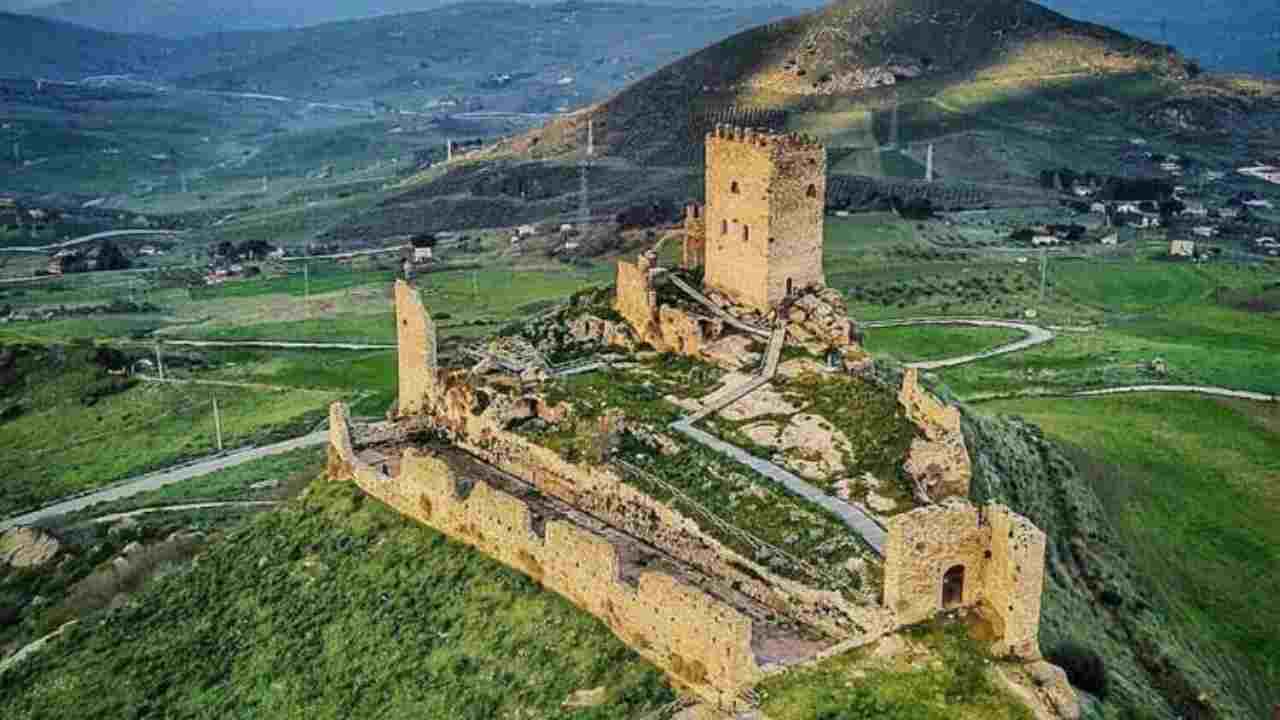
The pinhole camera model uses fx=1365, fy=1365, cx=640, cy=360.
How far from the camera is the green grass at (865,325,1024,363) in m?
83.1

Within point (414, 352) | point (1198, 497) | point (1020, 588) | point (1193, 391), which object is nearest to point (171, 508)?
point (414, 352)

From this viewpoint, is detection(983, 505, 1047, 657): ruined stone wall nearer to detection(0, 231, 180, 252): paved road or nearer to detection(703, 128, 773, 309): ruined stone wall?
detection(703, 128, 773, 309): ruined stone wall

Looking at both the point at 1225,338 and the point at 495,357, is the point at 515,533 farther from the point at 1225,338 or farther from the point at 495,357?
the point at 1225,338

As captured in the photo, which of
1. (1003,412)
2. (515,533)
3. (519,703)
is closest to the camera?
(519,703)

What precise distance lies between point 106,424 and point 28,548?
29.0 m

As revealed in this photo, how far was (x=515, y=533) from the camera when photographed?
117ft

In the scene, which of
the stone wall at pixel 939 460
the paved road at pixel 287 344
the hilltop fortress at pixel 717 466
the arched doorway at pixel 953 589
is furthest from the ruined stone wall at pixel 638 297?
the paved road at pixel 287 344

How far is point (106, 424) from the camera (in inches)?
3610

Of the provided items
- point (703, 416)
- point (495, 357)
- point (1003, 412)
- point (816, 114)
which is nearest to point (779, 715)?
point (703, 416)

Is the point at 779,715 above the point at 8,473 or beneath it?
above

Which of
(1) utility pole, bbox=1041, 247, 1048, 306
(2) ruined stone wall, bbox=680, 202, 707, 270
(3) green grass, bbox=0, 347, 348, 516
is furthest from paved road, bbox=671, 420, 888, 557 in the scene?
(1) utility pole, bbox=1041, 247, 1048, 306

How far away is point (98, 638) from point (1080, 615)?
98.4 feet

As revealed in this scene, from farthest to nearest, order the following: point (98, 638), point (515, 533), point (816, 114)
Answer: point (816, 114) → point (98, 638) → point (515, 533)

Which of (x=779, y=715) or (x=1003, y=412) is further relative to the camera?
(x=1003, y=412)
